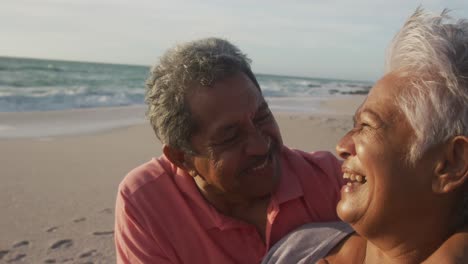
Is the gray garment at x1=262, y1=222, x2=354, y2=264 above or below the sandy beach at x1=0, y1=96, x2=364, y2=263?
above

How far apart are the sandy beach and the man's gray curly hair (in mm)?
2104

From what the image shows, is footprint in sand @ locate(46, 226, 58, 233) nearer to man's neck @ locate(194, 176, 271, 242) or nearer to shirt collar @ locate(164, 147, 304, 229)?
shirt collar @ locate(164, 147, 304, 229)

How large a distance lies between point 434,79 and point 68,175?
530 centimetres

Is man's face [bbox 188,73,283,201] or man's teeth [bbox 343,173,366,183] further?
man's face [bbox 188,73,283,201]

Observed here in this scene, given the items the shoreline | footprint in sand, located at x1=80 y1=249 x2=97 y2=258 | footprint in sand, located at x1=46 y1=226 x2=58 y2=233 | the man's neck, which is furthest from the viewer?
the shoreline

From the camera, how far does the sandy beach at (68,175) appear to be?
13.8 feet

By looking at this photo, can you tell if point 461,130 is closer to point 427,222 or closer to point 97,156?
point 427,222

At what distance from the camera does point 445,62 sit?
153cm

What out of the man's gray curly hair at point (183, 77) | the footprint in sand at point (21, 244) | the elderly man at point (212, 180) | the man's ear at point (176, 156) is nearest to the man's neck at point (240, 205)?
the elderly man at point (212, 180)

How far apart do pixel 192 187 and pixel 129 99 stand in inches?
645

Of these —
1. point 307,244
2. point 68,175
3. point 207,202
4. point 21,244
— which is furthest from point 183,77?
point 68,175

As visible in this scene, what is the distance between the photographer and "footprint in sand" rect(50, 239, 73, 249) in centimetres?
417

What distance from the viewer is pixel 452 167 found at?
5.05ft

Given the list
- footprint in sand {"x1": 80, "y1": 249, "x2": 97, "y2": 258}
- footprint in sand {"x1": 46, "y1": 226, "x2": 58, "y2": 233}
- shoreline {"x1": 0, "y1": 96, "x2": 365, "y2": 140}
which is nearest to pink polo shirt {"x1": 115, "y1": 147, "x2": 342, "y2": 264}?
footprint in sand {"x1": 80, "y1": 249, "x2": 97, "y2": 258}
